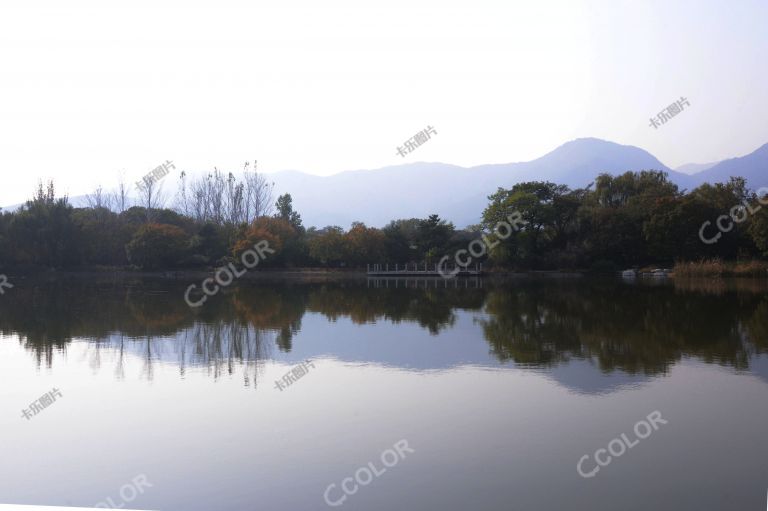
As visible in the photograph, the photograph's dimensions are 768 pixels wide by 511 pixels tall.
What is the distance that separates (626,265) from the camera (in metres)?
39.0

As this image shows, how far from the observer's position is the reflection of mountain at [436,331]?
32.3ft

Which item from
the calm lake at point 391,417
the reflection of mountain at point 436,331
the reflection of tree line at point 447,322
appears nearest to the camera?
the calm lake at point 391,417

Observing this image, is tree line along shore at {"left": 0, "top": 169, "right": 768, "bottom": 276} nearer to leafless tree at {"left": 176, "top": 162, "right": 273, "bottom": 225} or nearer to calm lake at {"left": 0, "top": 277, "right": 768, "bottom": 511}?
leafless tree at {"left": 176, "top": 162, "right": 273, "bottom": 225}

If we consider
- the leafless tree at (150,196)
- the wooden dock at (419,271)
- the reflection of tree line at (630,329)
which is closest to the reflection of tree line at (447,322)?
the reflection of tree line at (630,329)

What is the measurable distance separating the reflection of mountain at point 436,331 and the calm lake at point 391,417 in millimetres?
98

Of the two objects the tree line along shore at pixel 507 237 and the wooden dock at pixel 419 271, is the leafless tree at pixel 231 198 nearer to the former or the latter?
the tree line along shore at pixel 507 237

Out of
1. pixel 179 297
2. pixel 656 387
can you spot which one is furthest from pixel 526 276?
pixel 656 387

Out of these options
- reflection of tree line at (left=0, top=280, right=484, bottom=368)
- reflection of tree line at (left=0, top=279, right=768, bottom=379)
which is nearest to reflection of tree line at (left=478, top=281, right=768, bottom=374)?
reflection of tree line at (left=0, top=279, right=768, bottom=379)

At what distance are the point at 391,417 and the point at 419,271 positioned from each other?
33.8m

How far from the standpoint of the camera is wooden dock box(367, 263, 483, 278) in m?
39.1

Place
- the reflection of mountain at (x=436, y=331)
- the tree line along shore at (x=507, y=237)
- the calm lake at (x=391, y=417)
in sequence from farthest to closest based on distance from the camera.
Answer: the tree line along shore at (x=507, y=237)
the reflection of mountain at (x=436, y=331)
the calm lake at (x=391, y=417)

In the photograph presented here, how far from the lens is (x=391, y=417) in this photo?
6.72 m

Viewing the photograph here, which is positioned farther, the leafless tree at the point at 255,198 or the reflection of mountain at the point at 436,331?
the leafless tree at the point at 255,198

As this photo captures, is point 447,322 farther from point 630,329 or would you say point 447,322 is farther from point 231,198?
point 231,198
